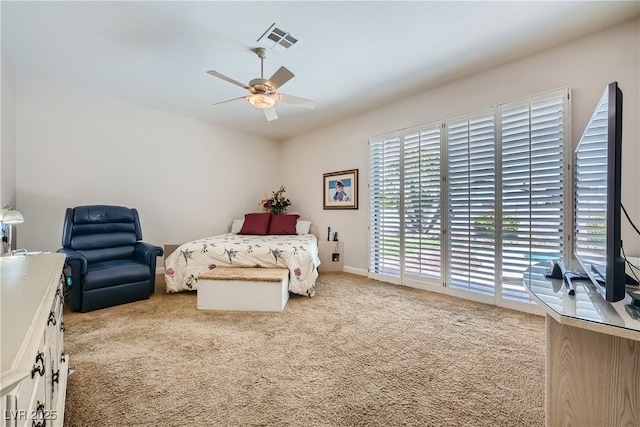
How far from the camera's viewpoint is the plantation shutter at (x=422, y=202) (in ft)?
11.2

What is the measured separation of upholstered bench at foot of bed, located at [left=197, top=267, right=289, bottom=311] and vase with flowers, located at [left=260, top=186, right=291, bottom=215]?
8.33ft

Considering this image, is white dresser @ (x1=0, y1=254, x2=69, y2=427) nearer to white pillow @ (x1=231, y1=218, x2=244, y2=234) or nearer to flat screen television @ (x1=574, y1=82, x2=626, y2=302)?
flat screen television @ (x1=574, y1=82, x2=626, y2=302)

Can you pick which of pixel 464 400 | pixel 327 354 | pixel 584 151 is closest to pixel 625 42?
pixel 584 151

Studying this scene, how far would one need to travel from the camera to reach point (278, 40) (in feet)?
8.11

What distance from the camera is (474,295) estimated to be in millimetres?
3094

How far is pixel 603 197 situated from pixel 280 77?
2.35m

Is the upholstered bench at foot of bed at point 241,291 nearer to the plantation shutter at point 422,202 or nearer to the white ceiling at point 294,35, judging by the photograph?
the plantation shutter at point 422,202

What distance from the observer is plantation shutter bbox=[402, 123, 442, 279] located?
11.2 feet

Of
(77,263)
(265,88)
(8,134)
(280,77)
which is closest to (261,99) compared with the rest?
(265,88)

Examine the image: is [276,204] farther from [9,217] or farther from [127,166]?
[9,217]

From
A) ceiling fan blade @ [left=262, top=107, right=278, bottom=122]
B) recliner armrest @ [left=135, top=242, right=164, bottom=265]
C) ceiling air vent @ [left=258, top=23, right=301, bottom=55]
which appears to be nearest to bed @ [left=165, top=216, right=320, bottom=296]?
recliner armrest @ [left=135, top=242, right=164, bottom=265]

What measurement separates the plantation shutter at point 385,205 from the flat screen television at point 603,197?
2.19 metres

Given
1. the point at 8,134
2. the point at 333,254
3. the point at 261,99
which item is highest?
the point at 261,99

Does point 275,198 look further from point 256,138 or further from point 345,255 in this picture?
point 345,255
